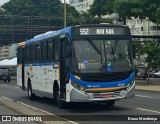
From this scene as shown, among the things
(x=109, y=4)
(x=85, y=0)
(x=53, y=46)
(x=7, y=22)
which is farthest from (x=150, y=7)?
(x=85, y=0)

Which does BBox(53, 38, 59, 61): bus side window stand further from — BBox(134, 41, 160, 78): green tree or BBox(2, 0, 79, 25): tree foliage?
BBox(2, 0, 79, 25): tree foliage

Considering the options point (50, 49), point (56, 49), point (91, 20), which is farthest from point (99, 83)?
point (91, 20)

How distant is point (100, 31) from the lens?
17547 mm

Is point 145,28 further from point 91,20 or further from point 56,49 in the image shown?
point 56,49

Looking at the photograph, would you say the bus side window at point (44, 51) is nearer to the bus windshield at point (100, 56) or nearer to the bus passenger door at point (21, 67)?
the bus windshield at point (100, 56)

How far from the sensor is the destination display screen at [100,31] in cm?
1742

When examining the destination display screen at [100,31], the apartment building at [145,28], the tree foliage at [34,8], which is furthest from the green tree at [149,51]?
the apartment building at [145,28]

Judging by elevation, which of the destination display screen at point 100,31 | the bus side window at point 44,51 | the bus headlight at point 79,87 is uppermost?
the destination display screen at point 100,31

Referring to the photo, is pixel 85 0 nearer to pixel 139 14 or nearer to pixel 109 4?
pixel 109 4

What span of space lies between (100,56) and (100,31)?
109cm

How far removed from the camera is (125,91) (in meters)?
17.2

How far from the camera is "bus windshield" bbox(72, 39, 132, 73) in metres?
16.9

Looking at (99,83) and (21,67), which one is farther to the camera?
(21,67)

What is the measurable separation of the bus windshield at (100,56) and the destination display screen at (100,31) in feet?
1.07
